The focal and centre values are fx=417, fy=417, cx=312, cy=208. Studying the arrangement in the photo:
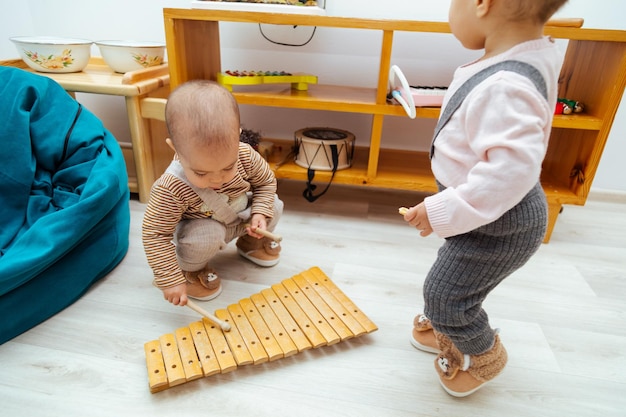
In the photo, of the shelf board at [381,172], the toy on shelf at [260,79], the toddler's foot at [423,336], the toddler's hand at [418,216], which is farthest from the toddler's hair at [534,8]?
the toy on shelf at [260,79]

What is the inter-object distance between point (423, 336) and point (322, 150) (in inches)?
27.3

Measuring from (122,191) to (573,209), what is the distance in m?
1.60

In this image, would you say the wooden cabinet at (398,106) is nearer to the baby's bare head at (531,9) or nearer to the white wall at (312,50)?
the white wall at (312,50)

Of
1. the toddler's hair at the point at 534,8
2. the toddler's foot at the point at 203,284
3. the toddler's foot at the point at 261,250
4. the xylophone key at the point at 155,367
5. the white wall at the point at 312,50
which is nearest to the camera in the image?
the toddler's hair at the point at 534,8

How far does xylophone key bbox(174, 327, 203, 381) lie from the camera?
0.78 m

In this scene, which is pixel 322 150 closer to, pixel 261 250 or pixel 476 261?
pixel 261 250

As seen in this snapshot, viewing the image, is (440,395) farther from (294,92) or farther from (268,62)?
(268,62)

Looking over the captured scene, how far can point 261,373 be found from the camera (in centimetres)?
83

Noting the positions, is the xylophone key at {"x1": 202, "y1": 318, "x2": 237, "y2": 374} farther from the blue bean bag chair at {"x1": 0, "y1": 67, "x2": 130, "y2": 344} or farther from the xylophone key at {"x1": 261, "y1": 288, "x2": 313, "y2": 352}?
the blue bean bag chair at {"x1": 0, "y1": 67, "x2": 130, "y2": 344}

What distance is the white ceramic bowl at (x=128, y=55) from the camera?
1422 mm

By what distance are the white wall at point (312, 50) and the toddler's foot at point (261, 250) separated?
0.67 meters

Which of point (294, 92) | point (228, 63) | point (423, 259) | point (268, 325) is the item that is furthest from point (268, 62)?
point (268, 325)

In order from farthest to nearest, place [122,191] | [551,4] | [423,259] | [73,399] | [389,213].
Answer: [389,213], [423,259], [122,191], [73,399], [551,4]

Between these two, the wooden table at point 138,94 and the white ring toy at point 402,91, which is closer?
the white ring toy at point 402,91
